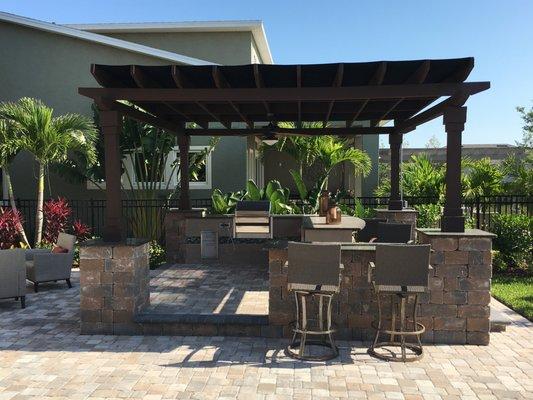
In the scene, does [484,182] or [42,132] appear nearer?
[42,132]

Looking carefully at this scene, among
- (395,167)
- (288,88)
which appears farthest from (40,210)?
(395,167)

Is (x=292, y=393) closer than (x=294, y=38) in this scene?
Yes

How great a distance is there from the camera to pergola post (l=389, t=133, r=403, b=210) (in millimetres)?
8555

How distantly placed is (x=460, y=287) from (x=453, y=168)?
1.37 metres

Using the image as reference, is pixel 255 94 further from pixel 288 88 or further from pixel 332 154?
pixel 332 154

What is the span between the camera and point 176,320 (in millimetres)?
5477

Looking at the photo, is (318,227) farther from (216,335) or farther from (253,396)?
(253,396)

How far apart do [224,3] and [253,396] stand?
1488 cm

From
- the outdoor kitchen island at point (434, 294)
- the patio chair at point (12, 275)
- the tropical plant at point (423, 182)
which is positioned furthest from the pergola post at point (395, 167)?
the patio chair at point (12, 275)

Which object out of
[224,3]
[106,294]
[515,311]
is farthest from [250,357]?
[224,3]

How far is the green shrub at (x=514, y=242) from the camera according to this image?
927 cm

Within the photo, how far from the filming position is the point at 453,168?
5.35 meters

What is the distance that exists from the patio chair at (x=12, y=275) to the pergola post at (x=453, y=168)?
19.3 ft

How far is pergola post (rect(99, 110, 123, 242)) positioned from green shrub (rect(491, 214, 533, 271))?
24.3ft
